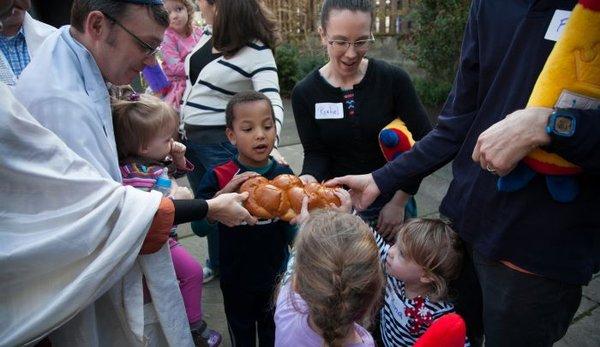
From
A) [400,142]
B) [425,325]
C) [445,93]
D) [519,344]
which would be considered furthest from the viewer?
[445,93]

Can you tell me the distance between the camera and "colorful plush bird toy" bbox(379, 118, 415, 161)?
2.16 metres

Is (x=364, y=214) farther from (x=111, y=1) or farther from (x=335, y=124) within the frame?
(x=111, y=1)

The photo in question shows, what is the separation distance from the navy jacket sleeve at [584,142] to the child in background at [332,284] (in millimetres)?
626

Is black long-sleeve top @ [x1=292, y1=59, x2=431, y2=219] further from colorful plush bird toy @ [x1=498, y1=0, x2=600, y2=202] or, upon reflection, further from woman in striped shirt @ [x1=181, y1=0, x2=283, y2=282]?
colorful plush bird toy @ [x1=498, y1=0, x2=600, y2=202]

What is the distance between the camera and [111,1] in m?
1.61

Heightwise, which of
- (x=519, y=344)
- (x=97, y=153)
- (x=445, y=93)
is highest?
(x=97, y=153)

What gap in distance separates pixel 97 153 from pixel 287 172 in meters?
1.04

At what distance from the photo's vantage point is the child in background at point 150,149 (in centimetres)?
195

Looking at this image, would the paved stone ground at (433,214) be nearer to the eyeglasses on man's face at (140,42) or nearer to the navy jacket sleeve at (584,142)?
the eyeglasses on man's face at (140,42)

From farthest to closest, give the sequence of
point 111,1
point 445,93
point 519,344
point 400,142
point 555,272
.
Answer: point 445,93 → point 400,142 → point 111,1 → point 519,344 → point 555,272

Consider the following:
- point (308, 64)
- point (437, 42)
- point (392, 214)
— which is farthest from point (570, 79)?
point (308, 64)

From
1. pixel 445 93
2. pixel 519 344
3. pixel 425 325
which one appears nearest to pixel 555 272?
pixel 519 344

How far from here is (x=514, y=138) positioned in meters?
1.21

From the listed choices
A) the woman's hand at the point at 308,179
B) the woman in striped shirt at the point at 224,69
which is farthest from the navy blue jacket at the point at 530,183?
the woman in striped shirt at the point at 224,69
